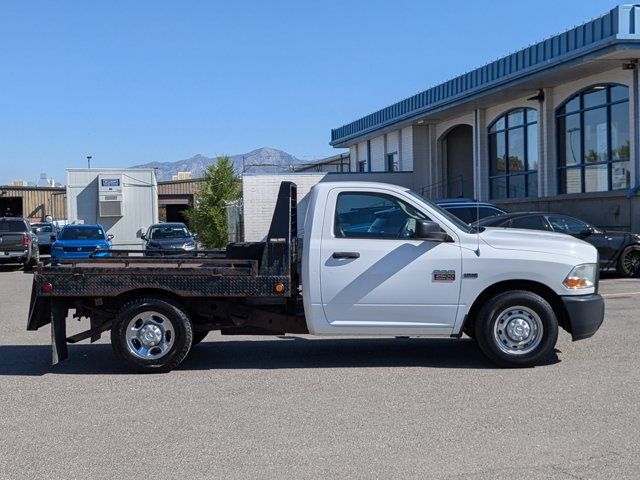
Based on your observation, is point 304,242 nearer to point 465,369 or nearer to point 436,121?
point 465,369

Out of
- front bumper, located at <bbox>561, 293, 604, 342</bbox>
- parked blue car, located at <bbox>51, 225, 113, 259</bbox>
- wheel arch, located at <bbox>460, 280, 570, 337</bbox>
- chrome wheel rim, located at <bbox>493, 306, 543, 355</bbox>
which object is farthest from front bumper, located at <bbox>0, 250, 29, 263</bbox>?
front bumper, located at <bbox>561, 293, 604, 342</bbox>

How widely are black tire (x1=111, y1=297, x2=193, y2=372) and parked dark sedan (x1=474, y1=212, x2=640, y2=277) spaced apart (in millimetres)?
9565

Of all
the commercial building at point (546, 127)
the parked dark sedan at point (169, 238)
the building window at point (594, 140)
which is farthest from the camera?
the parked dark sedan at point (169, 238)

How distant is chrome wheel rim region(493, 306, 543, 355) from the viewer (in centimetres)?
789

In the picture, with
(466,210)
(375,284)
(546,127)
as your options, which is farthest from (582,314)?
(546,127)

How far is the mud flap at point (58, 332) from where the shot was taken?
26.4 ft

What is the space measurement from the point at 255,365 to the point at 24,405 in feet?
8.37

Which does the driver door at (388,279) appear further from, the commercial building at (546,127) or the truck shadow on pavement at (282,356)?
the commercial building at (546,127)

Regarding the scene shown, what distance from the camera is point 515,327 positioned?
791 centimetres

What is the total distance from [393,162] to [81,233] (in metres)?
16.5

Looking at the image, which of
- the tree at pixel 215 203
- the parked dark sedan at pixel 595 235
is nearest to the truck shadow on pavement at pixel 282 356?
the parked dark sedan at pixel 595 235

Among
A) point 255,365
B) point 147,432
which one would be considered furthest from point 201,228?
point 147,432

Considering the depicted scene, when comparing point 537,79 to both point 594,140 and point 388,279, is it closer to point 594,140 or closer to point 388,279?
point 594,140

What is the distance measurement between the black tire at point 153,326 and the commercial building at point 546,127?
46.8 feet
